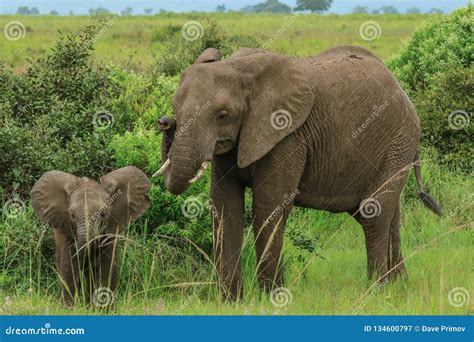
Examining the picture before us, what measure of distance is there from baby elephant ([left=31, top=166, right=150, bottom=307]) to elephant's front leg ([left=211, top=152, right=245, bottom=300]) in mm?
530

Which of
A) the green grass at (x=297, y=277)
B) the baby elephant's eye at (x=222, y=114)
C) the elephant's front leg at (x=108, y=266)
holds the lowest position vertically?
the green grass at (x=297, y=277)

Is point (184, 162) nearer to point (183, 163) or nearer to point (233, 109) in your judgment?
point (183, 163)

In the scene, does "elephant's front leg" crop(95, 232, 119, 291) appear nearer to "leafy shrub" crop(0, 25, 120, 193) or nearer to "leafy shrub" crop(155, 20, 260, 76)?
"leafy shrub" crop(0, 25, 120, 193)

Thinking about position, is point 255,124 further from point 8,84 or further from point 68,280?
point 8,84

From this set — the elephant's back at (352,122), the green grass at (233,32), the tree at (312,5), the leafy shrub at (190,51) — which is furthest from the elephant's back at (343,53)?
the tree at (312,5)

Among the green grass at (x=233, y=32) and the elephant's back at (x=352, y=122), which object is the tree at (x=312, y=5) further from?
the elephant's back at (x=352, y=122)

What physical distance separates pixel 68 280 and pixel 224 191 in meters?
1.28

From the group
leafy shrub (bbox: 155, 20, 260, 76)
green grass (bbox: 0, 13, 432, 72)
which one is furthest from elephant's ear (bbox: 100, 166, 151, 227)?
green grass (bbox: 0, 13, 432, 72)

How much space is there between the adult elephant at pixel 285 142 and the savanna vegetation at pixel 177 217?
0.43 meters

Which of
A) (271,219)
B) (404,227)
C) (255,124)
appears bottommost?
(404,227)

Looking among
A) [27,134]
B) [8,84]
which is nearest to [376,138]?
[27,134]

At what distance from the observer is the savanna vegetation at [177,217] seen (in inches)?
291

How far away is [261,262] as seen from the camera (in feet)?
24.1

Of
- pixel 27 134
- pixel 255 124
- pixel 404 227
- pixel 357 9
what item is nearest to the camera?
pixel 255 124
